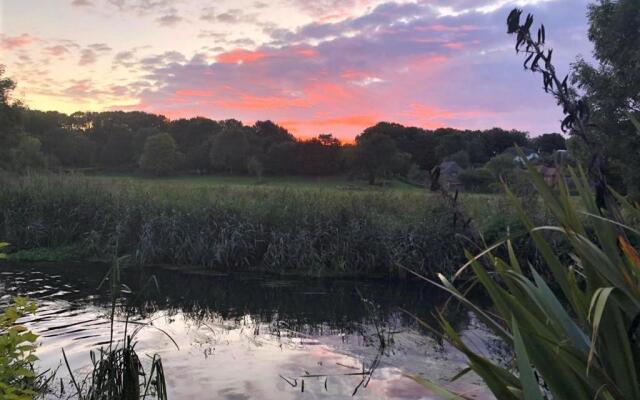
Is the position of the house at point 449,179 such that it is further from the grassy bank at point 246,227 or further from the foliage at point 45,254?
the foliage at point 45,254

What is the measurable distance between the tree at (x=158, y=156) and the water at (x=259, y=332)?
168ft

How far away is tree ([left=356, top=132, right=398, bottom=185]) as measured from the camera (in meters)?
58.9

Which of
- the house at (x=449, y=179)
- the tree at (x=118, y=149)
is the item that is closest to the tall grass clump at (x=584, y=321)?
the house at (x=449, y=179)

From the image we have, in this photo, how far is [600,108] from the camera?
1773cm

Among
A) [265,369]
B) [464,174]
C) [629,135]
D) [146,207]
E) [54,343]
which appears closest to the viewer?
[265,369]

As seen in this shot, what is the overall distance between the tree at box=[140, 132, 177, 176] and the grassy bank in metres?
47.0

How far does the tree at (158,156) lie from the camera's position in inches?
2446

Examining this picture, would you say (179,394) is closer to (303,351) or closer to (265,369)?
(265,369)

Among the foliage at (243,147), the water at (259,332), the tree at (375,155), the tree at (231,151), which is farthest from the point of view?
the tree at (231,151)

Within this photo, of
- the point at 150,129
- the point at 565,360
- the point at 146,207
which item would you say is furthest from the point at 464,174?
the point at 150,129

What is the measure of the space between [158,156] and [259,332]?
57.3 m

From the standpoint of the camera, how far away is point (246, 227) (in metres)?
13.4

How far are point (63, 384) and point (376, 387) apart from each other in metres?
3.40

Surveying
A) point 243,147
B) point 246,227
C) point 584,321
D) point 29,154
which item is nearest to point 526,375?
point 584,321
